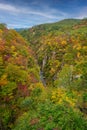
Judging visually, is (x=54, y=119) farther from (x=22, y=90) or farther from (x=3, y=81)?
(x=22, y=90)

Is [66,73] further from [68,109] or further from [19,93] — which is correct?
[68,109]

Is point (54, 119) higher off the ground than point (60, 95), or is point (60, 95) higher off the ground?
point (54, 119)

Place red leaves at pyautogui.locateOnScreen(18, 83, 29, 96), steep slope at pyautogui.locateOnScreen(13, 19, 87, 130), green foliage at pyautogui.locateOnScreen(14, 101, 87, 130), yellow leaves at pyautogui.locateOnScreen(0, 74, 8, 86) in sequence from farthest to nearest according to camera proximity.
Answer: red leaves at pyautogui.locateOnScreen(18, 83, 29, 96) → yellow leaves at pyautogui.locateOnScreen(0, 74, 8, 86) → steep slope at pyautogui.locateOnScreen(13, 19, 87, 130) → green foliage at pyautogui.locateOnScreen(14, 101, 87, 130)

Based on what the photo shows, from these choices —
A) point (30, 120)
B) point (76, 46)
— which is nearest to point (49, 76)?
point (76, 46)

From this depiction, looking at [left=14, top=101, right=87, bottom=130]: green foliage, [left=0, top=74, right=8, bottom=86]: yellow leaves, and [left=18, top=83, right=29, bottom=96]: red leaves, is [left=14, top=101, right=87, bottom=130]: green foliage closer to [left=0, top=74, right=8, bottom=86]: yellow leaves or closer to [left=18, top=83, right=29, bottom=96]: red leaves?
[left=0, top=74, right=8, bottom=86]: yellow leaves

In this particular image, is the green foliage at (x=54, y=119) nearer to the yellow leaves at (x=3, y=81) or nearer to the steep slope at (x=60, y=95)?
the steep slope at (x=60, y=95)

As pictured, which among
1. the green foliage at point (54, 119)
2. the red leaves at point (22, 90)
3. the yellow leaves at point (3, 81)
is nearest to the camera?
the green foliage at point (54, 119)

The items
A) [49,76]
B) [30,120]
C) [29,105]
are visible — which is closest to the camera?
[30,120]

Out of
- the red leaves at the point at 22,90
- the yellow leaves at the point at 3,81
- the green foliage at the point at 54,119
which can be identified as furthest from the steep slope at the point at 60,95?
the yellow leaves at the point at 3,81

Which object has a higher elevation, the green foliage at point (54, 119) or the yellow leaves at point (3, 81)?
the yellow leaves at point (3, 81)

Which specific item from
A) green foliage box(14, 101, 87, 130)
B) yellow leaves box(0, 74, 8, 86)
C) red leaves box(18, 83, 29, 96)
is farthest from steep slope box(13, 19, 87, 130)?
yellow leaves box(0, 74, 8, 86)

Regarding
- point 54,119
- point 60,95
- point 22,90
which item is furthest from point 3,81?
point 54,119
